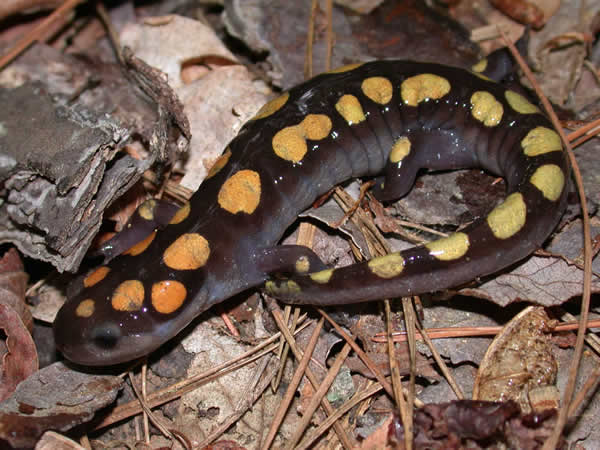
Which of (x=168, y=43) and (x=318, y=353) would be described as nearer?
A: (x=318, y=353)

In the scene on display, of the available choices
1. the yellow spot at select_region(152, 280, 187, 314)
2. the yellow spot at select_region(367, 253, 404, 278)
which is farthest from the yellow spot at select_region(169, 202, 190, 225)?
the yellow spot at select_region(367, 253, 404, 278)

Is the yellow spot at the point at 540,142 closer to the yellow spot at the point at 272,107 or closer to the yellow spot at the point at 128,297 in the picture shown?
the yellow spot at the point at 272,107

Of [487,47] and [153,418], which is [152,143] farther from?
[487,47]

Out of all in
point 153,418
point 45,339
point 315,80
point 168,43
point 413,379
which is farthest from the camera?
point 168,43

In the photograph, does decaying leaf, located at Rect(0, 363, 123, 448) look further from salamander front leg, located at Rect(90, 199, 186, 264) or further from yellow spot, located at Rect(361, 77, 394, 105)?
yellow spot, located at Rect(361, 77, 394, 105)

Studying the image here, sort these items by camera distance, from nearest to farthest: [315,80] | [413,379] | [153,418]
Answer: [413,379] → [153,418] → [315,80]

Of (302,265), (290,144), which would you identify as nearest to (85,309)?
(302,265)

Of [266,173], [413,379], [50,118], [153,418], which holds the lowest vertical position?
[153,418]

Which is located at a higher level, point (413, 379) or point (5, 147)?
point (5, 147)

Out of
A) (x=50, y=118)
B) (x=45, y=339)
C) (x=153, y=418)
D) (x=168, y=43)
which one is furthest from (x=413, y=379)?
(x=168, y=43)
